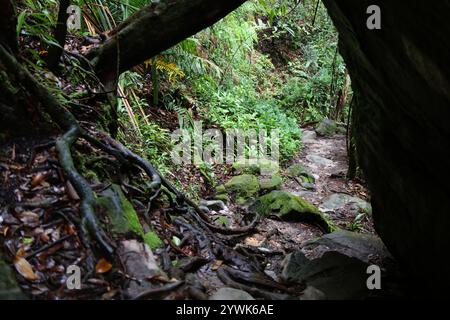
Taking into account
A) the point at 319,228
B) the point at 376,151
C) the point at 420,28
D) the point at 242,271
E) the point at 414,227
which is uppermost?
the point at 420,28

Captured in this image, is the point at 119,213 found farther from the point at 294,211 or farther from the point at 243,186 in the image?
the point at 243,186

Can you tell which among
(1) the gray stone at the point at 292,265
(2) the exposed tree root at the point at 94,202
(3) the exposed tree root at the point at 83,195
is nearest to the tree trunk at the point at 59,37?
(2) the exposed tree root at the point at 94,202

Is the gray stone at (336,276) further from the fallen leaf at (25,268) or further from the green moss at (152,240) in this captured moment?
the fallen leaf at (25,268)

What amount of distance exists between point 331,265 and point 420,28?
239 cm

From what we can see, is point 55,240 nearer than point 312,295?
Yes

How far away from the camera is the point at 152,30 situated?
437cm

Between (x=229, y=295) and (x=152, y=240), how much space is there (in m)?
0.86

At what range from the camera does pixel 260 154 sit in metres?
8.56

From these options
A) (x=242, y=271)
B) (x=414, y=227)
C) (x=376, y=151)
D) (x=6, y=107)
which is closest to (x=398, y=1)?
(x=376, y=151)

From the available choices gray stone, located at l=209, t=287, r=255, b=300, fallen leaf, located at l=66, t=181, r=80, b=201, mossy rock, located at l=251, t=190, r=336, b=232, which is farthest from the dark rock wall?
fallen leaf, located at l=66, t=181, r=80, b=201

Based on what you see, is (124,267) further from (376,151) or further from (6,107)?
(376,151)

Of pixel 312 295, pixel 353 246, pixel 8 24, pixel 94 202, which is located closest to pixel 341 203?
pixel 353 246

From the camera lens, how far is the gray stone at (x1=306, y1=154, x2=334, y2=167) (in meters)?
9.50

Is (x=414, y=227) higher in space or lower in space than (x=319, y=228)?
higher
